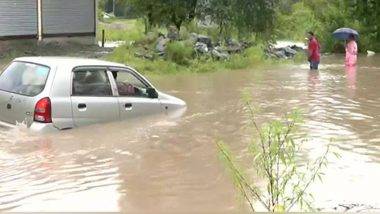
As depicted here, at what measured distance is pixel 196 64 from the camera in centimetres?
2122

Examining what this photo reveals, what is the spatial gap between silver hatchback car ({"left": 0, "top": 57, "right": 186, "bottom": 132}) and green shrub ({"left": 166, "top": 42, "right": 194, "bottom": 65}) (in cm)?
1156

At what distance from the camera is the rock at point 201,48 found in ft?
74.9

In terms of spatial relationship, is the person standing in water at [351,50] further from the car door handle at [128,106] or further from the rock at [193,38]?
the car door handle at [128,106]

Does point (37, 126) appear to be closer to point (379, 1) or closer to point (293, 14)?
point (379, 1)

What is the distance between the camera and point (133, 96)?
9.98m

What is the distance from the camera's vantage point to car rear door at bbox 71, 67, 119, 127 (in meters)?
8.99

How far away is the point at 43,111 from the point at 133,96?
1.83 metres

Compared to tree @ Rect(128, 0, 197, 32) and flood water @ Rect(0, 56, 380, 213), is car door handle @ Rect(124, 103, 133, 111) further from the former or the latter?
tree @ Rect(128, 0, 197, 32)

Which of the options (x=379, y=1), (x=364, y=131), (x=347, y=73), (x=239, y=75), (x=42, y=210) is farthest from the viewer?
(x=379, y=1)

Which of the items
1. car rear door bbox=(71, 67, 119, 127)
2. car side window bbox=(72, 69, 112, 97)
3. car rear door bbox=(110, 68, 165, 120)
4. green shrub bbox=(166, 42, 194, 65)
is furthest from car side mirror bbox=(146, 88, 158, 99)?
green shrub bbox=(166, 42, 194, 65)

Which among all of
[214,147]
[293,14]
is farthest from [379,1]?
[214,147]

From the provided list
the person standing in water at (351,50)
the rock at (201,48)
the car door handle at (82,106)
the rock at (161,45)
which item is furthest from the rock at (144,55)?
the car door handle at (82,106)

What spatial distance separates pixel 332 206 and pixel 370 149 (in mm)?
3226

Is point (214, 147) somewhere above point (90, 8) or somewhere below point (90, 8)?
below
